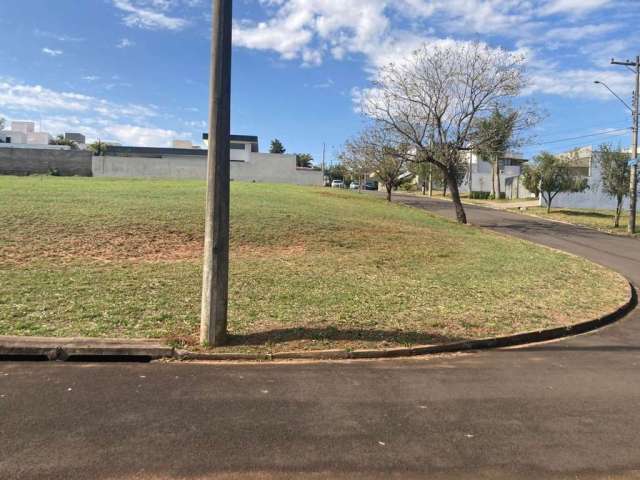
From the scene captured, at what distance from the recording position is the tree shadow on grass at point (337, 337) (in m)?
6.39

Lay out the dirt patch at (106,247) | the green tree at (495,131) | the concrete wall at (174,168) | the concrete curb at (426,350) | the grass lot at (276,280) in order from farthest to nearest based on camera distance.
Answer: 1. the concrete wall at (174,168)
2. the green tree at (495,131)
3. the dirt patch at (106,247)
4. the grass lot at (276,280)
5. the concrete curb at (426,350)

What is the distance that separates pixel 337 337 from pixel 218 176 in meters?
2.52

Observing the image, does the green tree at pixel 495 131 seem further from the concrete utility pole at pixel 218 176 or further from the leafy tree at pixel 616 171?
the concrete utility pole at pixel 218 176

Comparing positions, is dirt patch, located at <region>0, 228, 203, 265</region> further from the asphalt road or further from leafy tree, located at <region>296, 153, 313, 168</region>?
leafy tree, located at <region>296, 153, 313, 168</region>

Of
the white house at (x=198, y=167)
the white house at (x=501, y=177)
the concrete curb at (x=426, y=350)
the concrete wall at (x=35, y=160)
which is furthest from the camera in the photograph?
the white house at (x=501, y=177)

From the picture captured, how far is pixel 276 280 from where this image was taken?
9727 millimetres

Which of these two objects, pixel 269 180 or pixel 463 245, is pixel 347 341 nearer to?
pixel 463 245

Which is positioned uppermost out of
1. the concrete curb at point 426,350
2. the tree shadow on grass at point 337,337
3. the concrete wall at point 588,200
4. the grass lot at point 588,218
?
the concrete wall at point 588,200

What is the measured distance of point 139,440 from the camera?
377 cm

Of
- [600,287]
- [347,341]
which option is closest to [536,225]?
[600,287]

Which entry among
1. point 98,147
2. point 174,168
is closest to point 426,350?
point 174,168

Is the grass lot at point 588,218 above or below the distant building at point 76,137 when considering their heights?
below

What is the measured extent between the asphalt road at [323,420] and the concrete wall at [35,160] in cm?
5088

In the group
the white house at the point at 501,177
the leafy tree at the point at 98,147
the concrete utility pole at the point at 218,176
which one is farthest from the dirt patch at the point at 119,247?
the leafy tree at the point at 98,147
